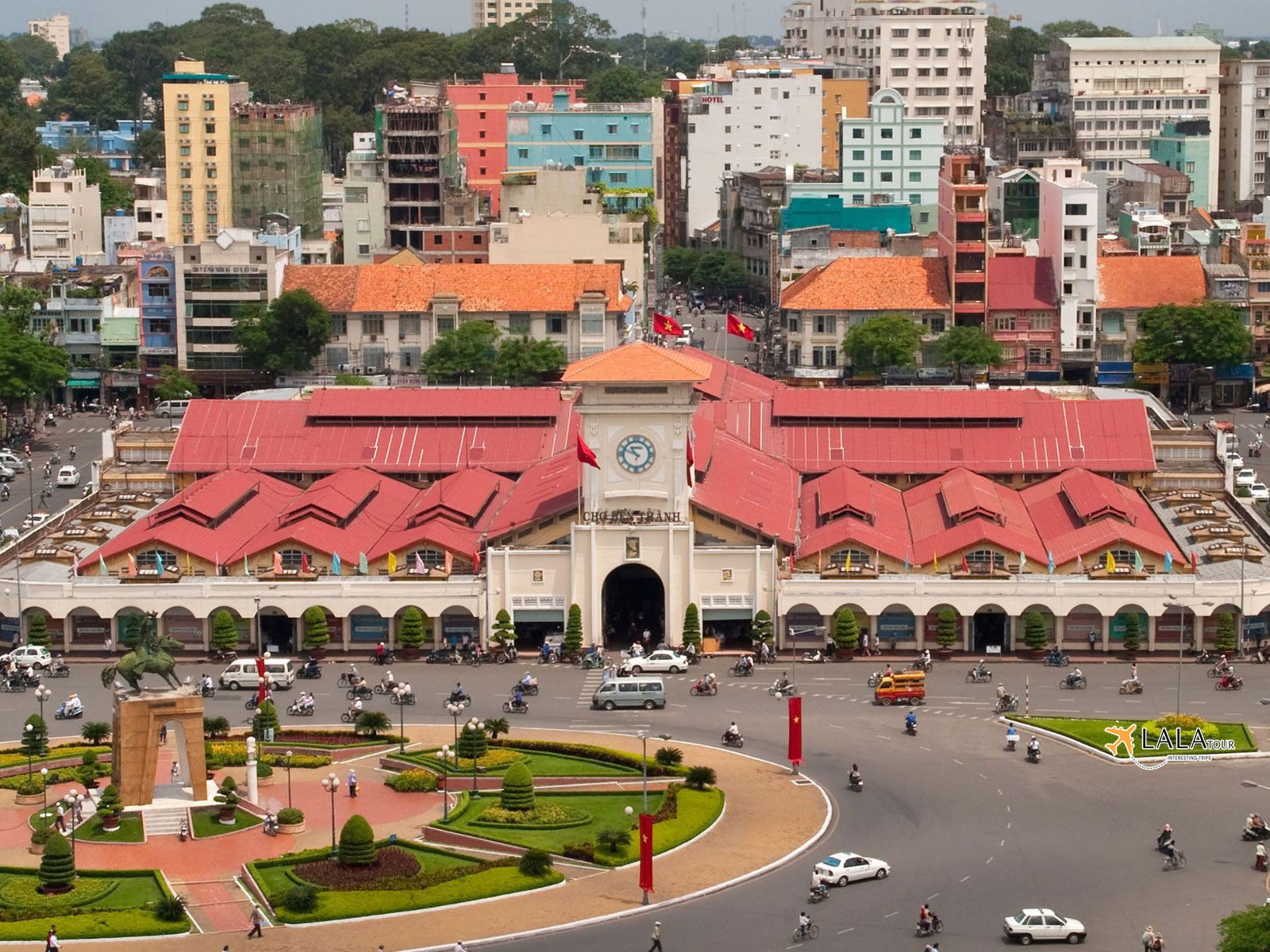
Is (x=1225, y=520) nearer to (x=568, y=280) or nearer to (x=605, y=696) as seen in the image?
(x=605, y=696)

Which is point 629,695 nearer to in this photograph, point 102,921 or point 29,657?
point 29,657

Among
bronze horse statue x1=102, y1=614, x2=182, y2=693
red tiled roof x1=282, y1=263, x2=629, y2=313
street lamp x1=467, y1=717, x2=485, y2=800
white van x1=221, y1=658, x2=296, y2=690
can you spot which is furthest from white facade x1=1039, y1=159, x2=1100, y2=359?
bronze horse statue x1=102, y1=614, x2=182, y2=693

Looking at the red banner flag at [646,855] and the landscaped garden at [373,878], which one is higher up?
the red banner flag at [646,855]

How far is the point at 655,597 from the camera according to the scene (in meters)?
115

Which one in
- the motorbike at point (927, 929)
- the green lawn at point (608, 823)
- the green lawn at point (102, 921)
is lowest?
the green lawn at point (102, 921)

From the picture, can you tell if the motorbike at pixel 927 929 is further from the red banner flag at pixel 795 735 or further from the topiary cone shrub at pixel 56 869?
the topiary cone shrub at pixel 56 869

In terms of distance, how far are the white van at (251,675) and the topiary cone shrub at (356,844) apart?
25.2 metres

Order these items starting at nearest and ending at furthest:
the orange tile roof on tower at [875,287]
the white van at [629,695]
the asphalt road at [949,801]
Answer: the asphalt road at [949,801] → the white van at [629,695] → the orange tile roof on tower at [875,287]

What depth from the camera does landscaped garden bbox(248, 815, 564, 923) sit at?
259ft

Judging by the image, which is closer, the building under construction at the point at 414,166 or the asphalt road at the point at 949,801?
the asphalt road at the point at 949,801

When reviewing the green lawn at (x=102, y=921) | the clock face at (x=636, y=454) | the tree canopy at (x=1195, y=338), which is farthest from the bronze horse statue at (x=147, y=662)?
the tree canopy at (x=1195, y=338)

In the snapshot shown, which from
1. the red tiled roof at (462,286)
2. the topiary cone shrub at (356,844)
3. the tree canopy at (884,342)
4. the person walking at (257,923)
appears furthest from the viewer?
the red tiled roof at (462,286)

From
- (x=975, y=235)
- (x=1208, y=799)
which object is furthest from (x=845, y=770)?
(x=975, y=235)

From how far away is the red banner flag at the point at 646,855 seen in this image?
262 ft
